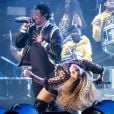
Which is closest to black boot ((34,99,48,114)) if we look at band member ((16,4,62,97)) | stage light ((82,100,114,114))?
band member ((16,4,62,97))

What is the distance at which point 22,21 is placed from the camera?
4.93 meters

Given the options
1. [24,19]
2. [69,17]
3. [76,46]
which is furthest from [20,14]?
[76,46]

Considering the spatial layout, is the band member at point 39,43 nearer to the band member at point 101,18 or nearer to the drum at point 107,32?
the band member at point 101,18

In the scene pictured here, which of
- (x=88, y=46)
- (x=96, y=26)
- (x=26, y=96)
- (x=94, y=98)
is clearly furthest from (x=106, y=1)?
(x=26, y=96)

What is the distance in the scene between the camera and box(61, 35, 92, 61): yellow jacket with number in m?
5.00

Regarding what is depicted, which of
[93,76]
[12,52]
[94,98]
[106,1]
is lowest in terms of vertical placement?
[94,98]

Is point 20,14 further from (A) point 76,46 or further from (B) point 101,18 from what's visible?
(B) point 101,18

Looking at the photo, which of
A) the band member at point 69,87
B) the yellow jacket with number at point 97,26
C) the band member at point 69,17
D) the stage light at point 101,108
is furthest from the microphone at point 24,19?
the stage light at point 101,108

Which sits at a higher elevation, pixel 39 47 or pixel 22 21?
pixel 22 21

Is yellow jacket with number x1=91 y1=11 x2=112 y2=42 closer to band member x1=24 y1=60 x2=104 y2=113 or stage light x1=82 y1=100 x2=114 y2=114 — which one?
band member x1=24 y1=60 x2=104 y2=113

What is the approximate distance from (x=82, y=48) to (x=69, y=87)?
1.98ft

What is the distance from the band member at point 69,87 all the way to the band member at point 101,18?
0.45 metres

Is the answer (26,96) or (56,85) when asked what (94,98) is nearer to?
(56,85)

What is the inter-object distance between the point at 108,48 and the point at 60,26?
2.59 feet
